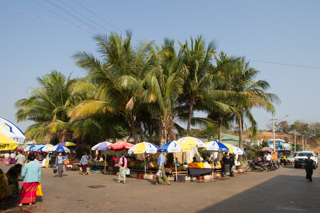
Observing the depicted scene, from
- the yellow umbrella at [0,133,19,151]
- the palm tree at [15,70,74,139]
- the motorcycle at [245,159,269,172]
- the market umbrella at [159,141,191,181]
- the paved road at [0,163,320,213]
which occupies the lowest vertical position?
the motorcycle at [245,159,269,172]

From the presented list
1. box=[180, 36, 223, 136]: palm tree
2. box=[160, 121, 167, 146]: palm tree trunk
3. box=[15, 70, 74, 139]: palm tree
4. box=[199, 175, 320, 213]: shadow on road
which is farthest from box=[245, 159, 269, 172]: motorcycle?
box=[15, 70, 74, 139]: palm tree

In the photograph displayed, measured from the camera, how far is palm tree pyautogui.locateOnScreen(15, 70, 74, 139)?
2978cm

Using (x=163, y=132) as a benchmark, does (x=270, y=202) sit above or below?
below

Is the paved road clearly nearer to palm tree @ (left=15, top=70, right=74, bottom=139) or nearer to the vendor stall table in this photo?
the vendor stall table

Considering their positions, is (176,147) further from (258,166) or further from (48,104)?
(48,104)

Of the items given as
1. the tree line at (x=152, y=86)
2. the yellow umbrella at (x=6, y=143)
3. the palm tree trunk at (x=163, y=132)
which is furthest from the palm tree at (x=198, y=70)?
the yellow umbrella at (x=6, y=143)

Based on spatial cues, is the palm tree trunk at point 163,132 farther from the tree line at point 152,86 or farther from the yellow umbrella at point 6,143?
the yellow umbrella at point 6,143

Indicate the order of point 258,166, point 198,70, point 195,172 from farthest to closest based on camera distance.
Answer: point 258,166 → point 198,70 → point 195,172

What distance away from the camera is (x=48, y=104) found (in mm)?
30484

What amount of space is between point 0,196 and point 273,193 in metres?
9.93

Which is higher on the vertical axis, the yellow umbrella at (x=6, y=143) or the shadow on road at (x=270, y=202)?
the yellow umbrella at (x=6, y=143)

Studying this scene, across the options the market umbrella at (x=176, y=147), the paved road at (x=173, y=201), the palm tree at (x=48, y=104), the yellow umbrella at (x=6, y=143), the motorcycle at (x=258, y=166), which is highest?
the palm tree at (x=48, y=104)

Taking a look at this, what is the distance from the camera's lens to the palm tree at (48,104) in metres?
29.8

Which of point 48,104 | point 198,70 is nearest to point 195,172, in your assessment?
point 198,70
